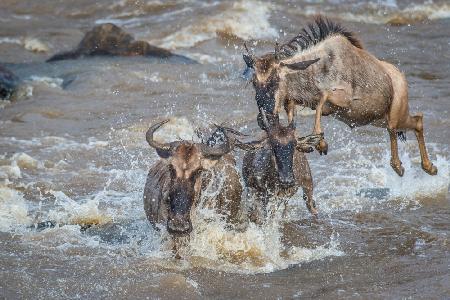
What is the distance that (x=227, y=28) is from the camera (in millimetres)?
21953

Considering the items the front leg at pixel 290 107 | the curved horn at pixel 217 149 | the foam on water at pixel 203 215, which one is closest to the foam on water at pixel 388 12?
the foam on water at pixel 203 215

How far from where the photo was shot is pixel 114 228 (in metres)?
9.39

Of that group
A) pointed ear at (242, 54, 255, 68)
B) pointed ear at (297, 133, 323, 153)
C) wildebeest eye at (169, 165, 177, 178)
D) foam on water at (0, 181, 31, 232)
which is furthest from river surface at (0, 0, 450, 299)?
pointed ear at (242, 54, 255, 68)

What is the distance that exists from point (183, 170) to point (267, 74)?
1.60 meters

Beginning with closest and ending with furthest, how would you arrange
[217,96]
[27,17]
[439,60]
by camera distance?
[217,96] → [439,60] → [27,17]

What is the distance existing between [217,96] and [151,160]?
3585 mm

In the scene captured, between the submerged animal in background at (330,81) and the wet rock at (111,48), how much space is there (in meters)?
8.53

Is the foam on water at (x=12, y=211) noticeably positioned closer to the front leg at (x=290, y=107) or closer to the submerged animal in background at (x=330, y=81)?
the submerged animal in background at (x=330, y=81)

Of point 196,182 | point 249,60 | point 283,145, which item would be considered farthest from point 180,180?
point 249,60

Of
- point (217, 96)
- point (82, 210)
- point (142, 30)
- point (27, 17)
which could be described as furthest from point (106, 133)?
point (27, 17)

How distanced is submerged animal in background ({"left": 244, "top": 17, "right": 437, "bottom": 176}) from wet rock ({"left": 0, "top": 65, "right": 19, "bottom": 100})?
7.06 metres

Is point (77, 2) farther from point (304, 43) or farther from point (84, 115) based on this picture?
point (304, 43)

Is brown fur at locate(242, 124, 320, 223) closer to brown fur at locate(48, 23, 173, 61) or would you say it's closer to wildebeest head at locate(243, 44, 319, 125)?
wildebeest head at locate(243, 44, 319, 125)

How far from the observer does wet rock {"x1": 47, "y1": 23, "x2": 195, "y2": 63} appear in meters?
18.8
